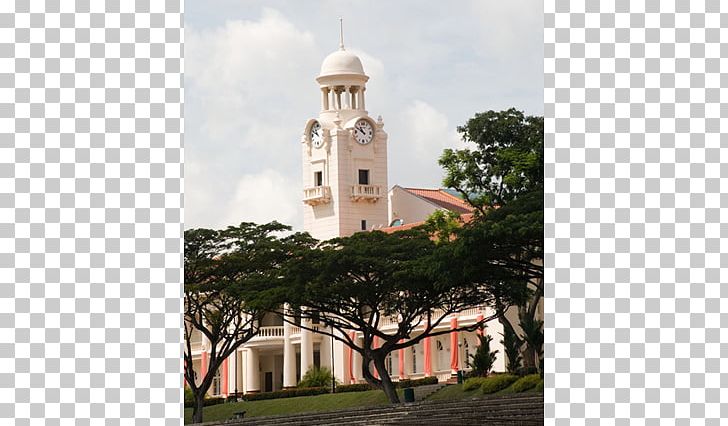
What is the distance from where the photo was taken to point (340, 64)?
7319 cm

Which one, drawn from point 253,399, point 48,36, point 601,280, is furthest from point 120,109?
point 253,399

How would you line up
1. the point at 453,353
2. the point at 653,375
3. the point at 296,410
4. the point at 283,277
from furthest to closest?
the point at 453,353, the point at 296,410, the point at 283,277, the point at 653,375

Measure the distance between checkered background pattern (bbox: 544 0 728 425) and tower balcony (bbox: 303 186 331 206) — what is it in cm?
6386

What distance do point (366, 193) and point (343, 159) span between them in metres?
2.29

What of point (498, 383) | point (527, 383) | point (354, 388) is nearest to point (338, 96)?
point (354, 388)

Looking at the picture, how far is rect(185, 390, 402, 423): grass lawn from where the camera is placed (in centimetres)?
5009

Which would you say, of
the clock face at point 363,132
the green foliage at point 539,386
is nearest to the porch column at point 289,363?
the clock face at point 363,132

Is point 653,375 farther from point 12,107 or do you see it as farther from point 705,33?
point 12,107

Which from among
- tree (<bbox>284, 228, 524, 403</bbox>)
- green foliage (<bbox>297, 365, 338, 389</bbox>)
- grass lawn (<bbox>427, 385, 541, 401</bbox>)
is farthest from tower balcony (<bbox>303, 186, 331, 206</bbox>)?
tree (<bbox>284, 228, 524, 403</bbox>)

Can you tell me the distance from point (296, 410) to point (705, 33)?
45.3 metres

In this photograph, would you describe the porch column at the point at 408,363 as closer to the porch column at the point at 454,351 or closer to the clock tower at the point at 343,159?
the porch column at the point at 454,351

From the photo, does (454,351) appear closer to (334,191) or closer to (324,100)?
Result: (334,191)

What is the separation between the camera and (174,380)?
9.50 m

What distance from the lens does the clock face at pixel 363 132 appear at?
7425 centimetres
